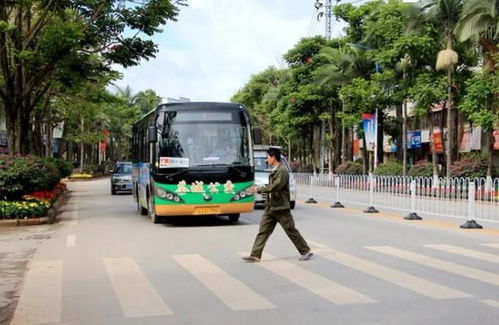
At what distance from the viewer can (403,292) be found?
794 centimetres

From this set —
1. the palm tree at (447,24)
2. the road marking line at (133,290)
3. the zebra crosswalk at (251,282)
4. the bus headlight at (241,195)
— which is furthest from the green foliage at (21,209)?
the palm tree at (447,24)

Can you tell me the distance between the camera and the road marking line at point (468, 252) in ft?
35.4

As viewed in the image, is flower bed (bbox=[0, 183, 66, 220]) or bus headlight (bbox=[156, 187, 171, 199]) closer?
bus headlight (bbox=[156, 187, 171, 199])

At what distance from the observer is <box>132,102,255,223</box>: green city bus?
15625mm

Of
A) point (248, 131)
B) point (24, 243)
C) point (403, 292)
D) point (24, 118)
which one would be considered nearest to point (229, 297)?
point (403, 292)

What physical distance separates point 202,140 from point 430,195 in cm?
754

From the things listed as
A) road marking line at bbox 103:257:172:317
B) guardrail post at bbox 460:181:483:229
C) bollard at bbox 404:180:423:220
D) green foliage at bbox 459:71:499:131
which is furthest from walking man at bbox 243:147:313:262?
green foliage at bbox 459:71:499:131

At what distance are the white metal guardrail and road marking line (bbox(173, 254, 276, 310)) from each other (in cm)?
802

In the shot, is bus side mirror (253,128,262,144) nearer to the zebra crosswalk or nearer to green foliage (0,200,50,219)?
the zebra crosswalk

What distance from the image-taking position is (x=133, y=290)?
8203mm

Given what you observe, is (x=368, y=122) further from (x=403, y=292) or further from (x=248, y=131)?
(x=403, y=292)

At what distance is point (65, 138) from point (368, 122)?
31513mm

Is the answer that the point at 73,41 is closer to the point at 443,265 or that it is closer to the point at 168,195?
the point at 168,195

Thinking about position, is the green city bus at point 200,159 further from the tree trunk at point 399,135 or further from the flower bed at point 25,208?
the tree trunk at point 399,135
